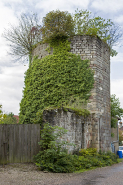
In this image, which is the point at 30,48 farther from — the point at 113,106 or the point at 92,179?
the point at 92,179

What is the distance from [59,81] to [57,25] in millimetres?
3393

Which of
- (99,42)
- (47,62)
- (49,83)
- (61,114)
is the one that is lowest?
(61,114)

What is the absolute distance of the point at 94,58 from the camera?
45.6 ft

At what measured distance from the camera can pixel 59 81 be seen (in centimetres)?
1363

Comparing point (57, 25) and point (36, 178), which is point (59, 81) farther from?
point (36, 178)

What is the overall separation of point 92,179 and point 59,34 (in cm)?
890

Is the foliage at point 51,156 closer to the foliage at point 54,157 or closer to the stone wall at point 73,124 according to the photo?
the foliage at point 54,157

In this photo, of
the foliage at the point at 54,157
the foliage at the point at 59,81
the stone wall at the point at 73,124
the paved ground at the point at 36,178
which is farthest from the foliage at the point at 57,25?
the paved ground at the point at 36,178

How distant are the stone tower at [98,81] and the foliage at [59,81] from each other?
0.37 meters

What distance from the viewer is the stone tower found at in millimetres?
13297

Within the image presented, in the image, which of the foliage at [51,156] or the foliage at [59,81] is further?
the foliage at [59,81]

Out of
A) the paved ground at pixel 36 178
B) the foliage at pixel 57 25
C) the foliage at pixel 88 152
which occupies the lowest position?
the paved ground at pixel 36 178

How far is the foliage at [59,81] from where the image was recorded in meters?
13.4

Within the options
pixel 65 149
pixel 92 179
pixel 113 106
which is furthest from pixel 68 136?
pixel 113 106
